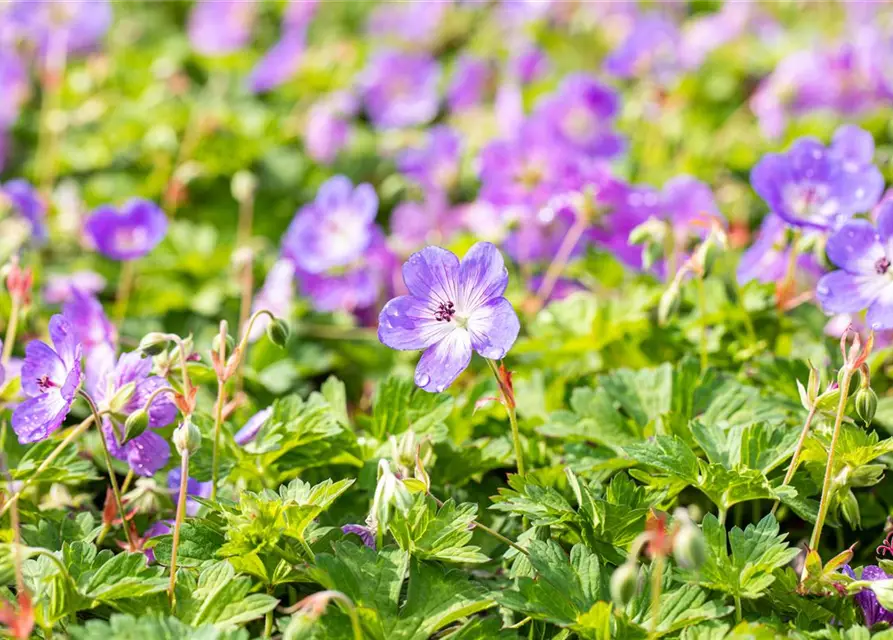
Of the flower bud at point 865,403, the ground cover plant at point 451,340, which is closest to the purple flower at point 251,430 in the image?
the ground cover plant at point 451,340

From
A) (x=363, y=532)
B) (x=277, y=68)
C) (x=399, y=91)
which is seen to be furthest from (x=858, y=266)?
(x=277, y=68)

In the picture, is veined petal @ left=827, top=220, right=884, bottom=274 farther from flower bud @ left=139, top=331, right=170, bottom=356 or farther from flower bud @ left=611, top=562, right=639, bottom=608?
flower bud @ left=139, top=331, right=170, bottom=356

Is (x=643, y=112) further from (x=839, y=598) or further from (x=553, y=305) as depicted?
(x=839, y=598)

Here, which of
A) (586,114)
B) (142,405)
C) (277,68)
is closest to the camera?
(142,405)

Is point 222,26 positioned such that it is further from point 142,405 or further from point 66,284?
point 142,405

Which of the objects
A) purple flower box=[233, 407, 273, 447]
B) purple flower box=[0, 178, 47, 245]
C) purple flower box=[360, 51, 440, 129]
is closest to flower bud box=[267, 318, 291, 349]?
purple flower box=[233, 407, 273, 447]
